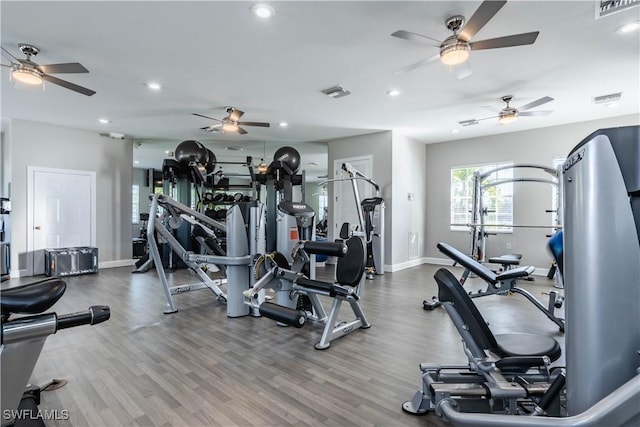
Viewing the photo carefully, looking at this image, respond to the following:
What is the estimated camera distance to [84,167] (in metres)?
6.28

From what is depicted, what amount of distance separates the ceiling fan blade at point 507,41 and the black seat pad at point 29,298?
308cm

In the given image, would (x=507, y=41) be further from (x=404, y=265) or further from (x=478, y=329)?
(x=404, y=265)

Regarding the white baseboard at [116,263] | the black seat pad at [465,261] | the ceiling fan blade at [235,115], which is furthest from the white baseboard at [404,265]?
the white baseboard at [116,263]

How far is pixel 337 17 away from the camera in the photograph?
2561 mm

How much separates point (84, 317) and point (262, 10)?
2382mm

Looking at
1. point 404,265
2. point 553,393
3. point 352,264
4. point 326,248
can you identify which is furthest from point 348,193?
point 553,393

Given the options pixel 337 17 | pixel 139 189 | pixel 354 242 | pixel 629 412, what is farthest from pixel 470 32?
pixel 139 189

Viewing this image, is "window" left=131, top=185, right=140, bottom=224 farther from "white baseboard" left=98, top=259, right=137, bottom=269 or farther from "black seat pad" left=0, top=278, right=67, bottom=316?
"black seat pad" left=0, top=278, right=67, bottom=316

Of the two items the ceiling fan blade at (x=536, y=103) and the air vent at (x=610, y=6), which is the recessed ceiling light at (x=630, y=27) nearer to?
the air vent at (x=610, y=6)

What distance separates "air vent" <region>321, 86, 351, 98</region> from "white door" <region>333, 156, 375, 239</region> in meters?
2.39

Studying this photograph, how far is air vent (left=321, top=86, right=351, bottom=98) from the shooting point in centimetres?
406

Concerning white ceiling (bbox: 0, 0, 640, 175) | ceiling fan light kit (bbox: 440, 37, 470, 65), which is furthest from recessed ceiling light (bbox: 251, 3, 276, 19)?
ceiling fan light kit (bbox: 440, 37, 470, 65)

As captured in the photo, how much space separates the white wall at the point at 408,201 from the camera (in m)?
6.30

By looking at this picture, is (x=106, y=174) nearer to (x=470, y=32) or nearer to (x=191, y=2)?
(x=191, y=2)
